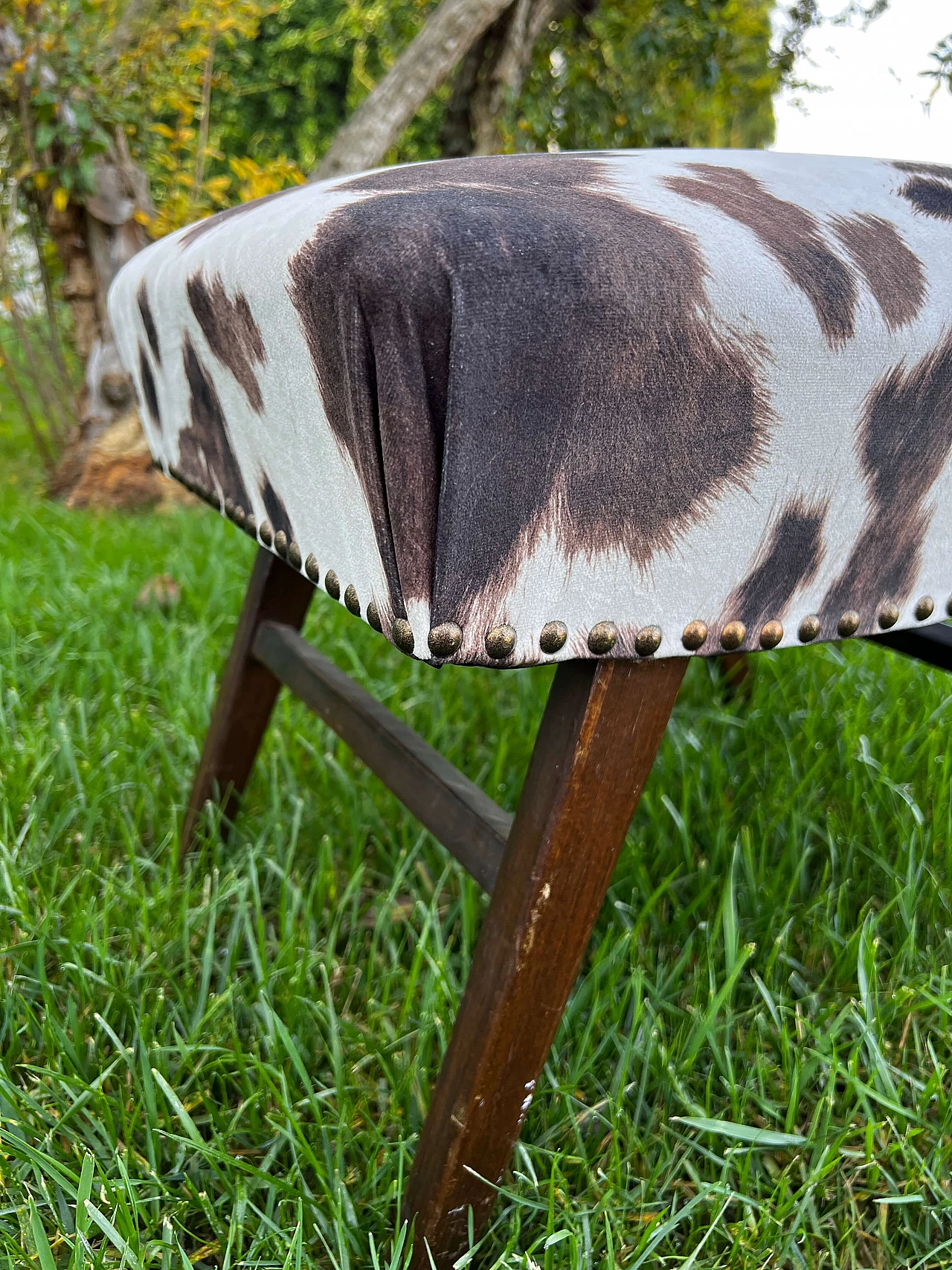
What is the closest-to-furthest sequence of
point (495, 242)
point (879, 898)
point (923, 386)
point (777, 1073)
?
point (495, 242) → point (923, 386) → point (777, 1073) → point (879, 898)

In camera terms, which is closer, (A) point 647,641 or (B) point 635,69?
(A) point 647,641

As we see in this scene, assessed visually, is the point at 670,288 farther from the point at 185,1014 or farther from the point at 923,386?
the point at 185,1014

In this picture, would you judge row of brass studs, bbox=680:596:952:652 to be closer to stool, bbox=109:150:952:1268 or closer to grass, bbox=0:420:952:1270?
stool, bbox=109:150:952:1268

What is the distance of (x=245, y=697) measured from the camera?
115cm

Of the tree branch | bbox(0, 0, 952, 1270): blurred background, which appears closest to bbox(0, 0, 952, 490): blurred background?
the tree branch

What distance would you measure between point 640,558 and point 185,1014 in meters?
0.65

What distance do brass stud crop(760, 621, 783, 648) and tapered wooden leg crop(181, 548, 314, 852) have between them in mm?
611

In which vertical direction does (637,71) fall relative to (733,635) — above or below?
above

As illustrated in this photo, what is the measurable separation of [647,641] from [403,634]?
14 centimetres

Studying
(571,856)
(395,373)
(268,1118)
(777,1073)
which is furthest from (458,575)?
(777,1073)

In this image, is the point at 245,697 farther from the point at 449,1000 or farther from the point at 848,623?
the point at 848,623

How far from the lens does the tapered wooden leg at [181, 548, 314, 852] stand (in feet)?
3.62

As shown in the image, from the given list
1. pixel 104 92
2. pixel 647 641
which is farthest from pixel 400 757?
pixel 104 92

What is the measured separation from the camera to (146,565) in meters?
2.10
